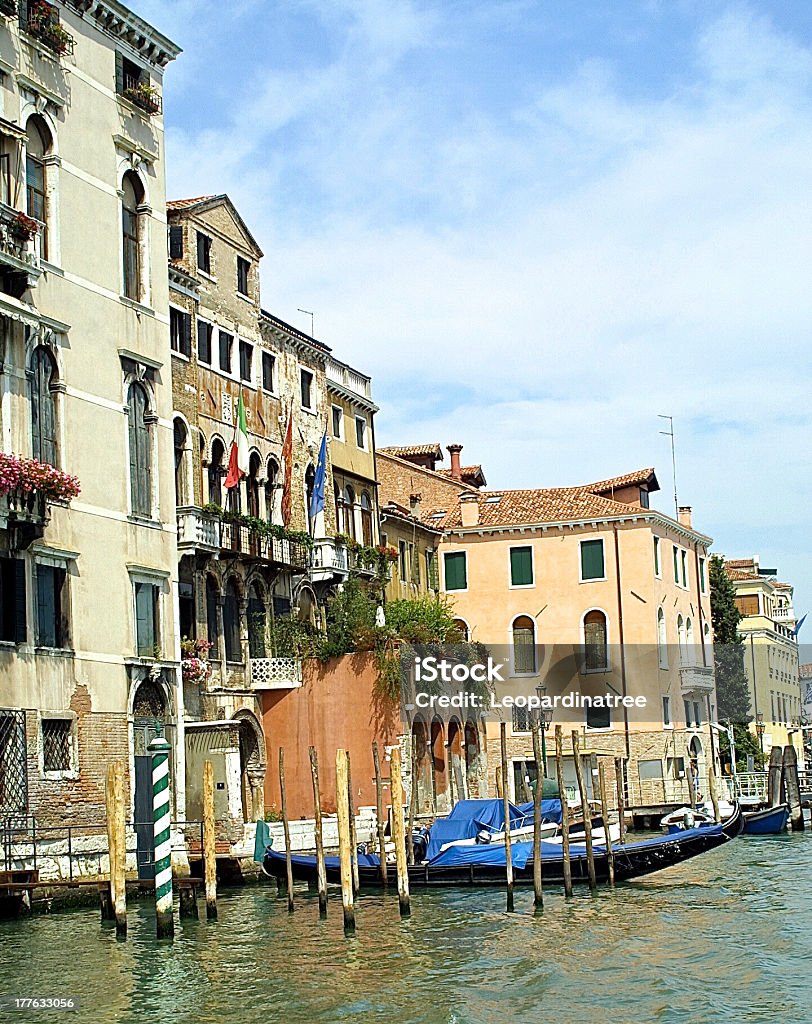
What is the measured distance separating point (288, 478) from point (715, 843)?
10.1 metres

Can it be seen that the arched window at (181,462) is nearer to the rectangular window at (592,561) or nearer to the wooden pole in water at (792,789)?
the rectangular window at (592,561)

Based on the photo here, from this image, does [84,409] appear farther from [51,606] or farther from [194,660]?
[194,660]

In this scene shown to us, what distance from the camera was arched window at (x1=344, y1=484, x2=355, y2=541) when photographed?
31625 mm

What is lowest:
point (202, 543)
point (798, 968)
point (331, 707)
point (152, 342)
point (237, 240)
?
point (798, 968)

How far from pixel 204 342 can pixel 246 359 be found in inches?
65.3

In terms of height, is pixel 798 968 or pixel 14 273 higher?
pixel 14 273

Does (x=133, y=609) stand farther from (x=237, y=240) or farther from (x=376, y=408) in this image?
(x=376, y=408)

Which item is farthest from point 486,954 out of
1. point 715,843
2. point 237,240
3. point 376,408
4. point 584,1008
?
point 376,408

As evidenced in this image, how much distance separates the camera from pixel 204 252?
89.8ft

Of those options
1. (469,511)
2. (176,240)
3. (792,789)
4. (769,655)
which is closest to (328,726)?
(176,240)

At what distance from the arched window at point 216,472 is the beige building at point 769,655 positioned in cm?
2777

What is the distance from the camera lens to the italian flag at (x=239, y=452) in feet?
87.5

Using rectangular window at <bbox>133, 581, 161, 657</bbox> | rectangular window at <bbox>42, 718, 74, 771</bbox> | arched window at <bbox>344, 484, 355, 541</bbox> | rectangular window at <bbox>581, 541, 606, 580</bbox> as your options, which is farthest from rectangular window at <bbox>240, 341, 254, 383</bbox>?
rectangular window at <bbox>581, 541, 606, 580</bbox>

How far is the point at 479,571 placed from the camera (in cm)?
4041
